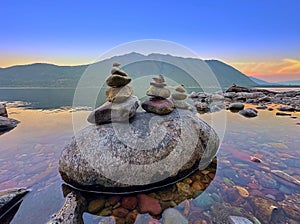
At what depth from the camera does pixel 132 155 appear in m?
4.74

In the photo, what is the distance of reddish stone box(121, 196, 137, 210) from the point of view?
4078 millimetres

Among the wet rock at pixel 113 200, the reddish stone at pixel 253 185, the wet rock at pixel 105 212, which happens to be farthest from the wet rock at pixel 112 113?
the reddish stone at pixel 253 185

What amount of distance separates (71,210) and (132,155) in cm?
177

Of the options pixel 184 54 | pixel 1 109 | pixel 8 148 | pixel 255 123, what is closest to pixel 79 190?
pixel 8 148

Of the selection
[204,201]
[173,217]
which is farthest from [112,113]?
[204,201]

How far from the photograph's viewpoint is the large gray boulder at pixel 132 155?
4547 millimetres

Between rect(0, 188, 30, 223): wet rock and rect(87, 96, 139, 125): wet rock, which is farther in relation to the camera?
rect(87, 96, 139, 125): wet rock

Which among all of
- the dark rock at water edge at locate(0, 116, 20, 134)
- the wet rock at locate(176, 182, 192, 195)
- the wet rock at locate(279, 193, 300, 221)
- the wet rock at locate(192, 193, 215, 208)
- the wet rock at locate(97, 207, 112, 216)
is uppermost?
the wet rock at locate(279, 193, 300, 221)

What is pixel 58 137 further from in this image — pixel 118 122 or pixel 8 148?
pixel 118 122

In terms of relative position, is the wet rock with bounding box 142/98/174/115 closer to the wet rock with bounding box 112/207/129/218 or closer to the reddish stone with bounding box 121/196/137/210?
the reddish stone with bounding box 121/196/137/210

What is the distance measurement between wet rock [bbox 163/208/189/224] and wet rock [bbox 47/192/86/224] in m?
1.67

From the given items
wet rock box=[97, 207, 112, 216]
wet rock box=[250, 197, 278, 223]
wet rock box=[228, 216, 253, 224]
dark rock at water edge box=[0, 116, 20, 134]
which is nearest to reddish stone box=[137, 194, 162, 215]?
wet rock box=[97, 207, 112, 216]

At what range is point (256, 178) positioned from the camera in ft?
17.0

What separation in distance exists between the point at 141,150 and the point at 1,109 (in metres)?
14.4
